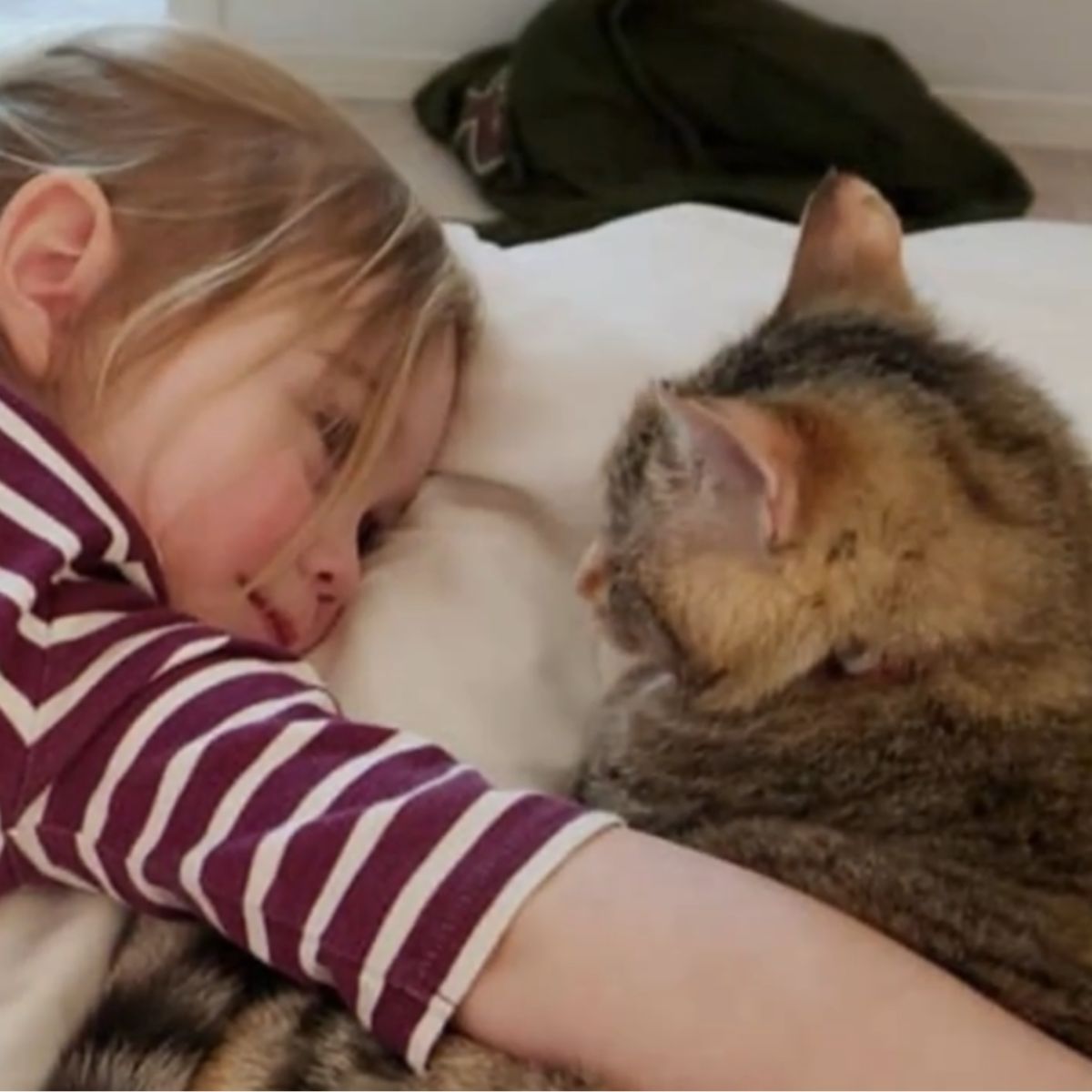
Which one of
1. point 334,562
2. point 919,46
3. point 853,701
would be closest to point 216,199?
point 334,562

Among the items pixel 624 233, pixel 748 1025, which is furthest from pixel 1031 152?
pixel 748 1025

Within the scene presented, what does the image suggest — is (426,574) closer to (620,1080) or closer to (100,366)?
(100,366)

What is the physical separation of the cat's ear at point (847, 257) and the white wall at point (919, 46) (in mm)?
1376

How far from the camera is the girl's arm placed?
89 centimetres

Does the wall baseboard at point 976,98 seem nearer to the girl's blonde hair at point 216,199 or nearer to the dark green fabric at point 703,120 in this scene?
the dark green fabric at point 703,120

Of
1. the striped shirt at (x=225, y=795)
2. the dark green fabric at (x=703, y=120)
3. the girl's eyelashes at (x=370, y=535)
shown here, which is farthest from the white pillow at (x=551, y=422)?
the dark green fabric at (x=703, y=120)

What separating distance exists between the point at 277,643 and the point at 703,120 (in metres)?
1.23

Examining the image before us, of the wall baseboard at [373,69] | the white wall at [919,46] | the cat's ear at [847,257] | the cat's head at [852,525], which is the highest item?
the cat's ear at [847,257]

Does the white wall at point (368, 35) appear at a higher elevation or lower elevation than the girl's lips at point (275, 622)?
lower

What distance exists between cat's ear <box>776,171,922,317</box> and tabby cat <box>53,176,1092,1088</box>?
0.08 m

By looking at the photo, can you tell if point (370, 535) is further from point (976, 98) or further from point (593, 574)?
point (976, 98)

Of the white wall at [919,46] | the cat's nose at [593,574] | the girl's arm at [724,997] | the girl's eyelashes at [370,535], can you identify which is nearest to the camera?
the girl's arm at [724,997]

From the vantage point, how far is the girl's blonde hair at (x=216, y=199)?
3.79 feet

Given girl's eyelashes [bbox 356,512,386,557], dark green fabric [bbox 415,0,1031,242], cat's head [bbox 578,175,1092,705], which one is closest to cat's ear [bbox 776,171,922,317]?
cat's head [bbox 578,175,1092,705]
